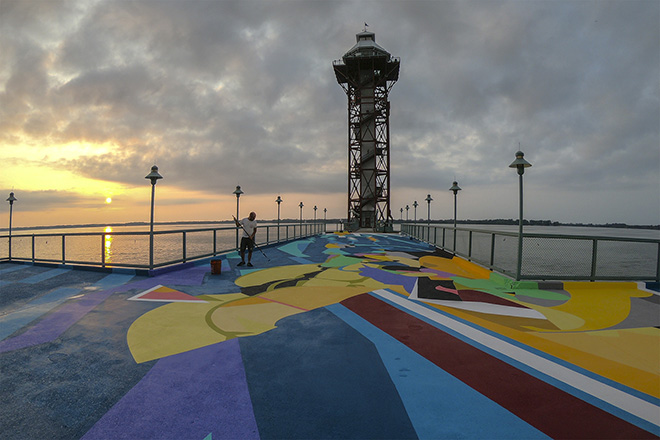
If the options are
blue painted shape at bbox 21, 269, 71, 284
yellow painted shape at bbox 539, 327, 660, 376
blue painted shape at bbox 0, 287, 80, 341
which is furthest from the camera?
blue painted shape at bbox 21, 269, 71, 284

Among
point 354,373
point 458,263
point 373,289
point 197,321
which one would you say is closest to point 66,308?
point 197,321

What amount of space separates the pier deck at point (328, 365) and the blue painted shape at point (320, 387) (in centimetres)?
2

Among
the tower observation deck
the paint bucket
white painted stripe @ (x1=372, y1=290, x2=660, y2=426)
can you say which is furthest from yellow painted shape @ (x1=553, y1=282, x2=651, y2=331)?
the tower observation deck

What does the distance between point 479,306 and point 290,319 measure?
3.69 metres

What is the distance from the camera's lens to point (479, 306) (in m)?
5.70

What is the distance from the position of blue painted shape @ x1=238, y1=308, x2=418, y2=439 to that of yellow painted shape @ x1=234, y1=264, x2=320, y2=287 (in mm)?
3797

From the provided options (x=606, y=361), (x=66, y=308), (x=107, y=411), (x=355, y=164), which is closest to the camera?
(x=107, y=411)

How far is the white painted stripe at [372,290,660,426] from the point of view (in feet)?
8.59

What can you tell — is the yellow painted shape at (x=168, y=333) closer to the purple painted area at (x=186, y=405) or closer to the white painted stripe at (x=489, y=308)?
the purple painted area at (x=186, y=405)

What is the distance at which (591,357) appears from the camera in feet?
11.8

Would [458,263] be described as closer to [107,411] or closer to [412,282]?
[412,282]

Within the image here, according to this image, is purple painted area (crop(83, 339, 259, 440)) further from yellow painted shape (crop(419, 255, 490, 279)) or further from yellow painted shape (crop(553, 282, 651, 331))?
yellow painted shape (crop(419, 255, 490, 279))

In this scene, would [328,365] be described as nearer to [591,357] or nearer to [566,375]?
[566,375]

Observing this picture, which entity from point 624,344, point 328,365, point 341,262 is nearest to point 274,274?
point 341,262
